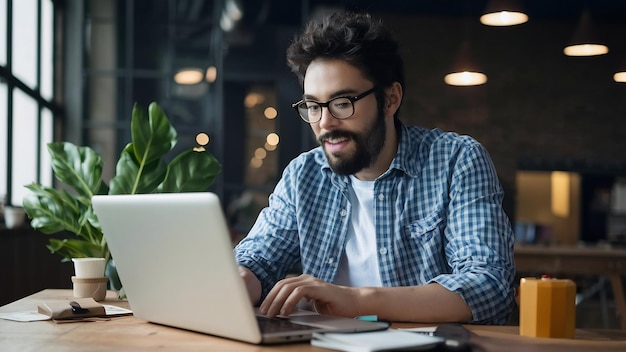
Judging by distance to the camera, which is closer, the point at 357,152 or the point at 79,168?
the point at 357,152

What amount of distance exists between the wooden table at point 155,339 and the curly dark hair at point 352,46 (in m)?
0.78

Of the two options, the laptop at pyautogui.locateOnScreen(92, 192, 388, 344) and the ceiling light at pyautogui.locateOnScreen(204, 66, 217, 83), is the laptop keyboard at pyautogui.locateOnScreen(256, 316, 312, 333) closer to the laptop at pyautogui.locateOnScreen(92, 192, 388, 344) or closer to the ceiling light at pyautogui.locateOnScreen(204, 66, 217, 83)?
the laptop at pyautogui.locateOnScreen(92, 192, 388, 344)

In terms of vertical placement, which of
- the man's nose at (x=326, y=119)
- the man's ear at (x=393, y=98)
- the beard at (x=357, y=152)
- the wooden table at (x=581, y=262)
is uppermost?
the man's ear at (x=393, y=98)

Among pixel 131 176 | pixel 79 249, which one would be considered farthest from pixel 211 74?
pixel 79 249

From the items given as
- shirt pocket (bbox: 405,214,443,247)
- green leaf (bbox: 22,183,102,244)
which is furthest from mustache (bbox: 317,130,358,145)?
green leaf (bbox: 22,183,102,244)

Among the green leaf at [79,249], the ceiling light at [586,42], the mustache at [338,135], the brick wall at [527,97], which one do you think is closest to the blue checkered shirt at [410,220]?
the mustache at [338,135]

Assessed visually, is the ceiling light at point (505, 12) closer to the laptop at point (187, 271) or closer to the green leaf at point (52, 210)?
the green leaf at point (52, 210)

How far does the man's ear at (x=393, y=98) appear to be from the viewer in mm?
2271

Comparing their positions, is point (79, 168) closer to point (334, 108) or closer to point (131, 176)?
point (131, 176)

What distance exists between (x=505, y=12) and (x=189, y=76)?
3722mm

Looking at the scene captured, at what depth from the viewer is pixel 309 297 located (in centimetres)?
162

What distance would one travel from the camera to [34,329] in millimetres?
1606

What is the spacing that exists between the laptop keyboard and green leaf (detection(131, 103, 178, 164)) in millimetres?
1394

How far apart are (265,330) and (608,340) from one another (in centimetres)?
64
